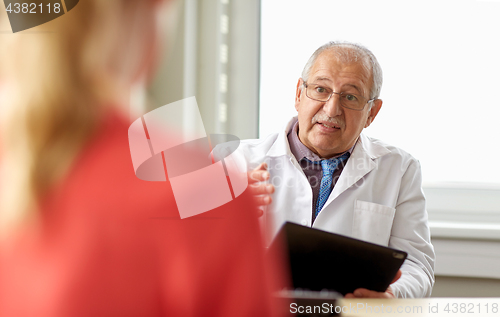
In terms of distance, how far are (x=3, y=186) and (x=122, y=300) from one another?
9 cm

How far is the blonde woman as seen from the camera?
0.21m

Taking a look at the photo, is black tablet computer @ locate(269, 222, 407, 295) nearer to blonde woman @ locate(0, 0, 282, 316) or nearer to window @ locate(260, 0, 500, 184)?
blonde woman @ locate(0, 0, 282, 316)

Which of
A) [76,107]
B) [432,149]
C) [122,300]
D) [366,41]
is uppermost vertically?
[366,41]

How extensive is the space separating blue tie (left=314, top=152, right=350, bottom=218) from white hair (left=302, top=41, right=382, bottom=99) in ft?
0.77

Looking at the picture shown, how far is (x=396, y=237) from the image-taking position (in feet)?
3.91

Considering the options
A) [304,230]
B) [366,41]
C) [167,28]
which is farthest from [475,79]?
[167,28]

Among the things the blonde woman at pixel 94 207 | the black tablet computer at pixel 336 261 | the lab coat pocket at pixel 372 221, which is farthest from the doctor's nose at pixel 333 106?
the blonde woman at pixel 94 207

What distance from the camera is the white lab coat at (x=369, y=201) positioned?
116 centimetres

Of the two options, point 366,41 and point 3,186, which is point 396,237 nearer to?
point 366,41

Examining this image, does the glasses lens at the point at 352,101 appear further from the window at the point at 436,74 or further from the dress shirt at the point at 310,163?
the window at the point at 436,74

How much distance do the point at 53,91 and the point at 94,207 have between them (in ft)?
0.22

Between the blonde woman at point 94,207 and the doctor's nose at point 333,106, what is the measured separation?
1041 millimetres

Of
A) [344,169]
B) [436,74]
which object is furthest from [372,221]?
[436,74]
